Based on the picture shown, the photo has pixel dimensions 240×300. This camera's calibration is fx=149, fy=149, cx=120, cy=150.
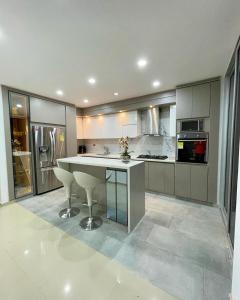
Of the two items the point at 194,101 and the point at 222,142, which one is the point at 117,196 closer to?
the point at 222,142

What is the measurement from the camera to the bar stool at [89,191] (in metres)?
2.21

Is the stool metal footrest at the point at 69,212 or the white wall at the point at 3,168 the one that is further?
the white wall at the point at 3,168

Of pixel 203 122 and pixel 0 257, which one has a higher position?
pixel 203 122

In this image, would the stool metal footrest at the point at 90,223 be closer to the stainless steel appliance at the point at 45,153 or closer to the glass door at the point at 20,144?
the stainless steel appliance at the point at 45,153

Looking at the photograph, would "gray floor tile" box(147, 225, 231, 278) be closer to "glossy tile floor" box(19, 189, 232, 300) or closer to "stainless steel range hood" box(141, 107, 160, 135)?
"glossy tile floor" box(19, 189, 232, 300)

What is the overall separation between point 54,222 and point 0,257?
2.66 ft

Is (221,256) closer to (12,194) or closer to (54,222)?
(54,222)

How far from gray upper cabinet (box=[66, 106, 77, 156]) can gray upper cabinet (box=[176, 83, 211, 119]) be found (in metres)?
3.08

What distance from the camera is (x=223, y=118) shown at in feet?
9.17

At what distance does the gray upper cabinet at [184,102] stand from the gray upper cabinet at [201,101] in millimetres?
78

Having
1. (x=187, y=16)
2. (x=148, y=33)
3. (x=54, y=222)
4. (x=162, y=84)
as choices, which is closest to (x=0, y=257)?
(x=54, y=222)

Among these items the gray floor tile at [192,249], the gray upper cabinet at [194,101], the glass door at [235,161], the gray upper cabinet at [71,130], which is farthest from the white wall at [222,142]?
the gray upper cabinet at [71,130]

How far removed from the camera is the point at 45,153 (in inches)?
152

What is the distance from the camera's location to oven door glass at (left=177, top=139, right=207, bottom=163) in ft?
10.2
